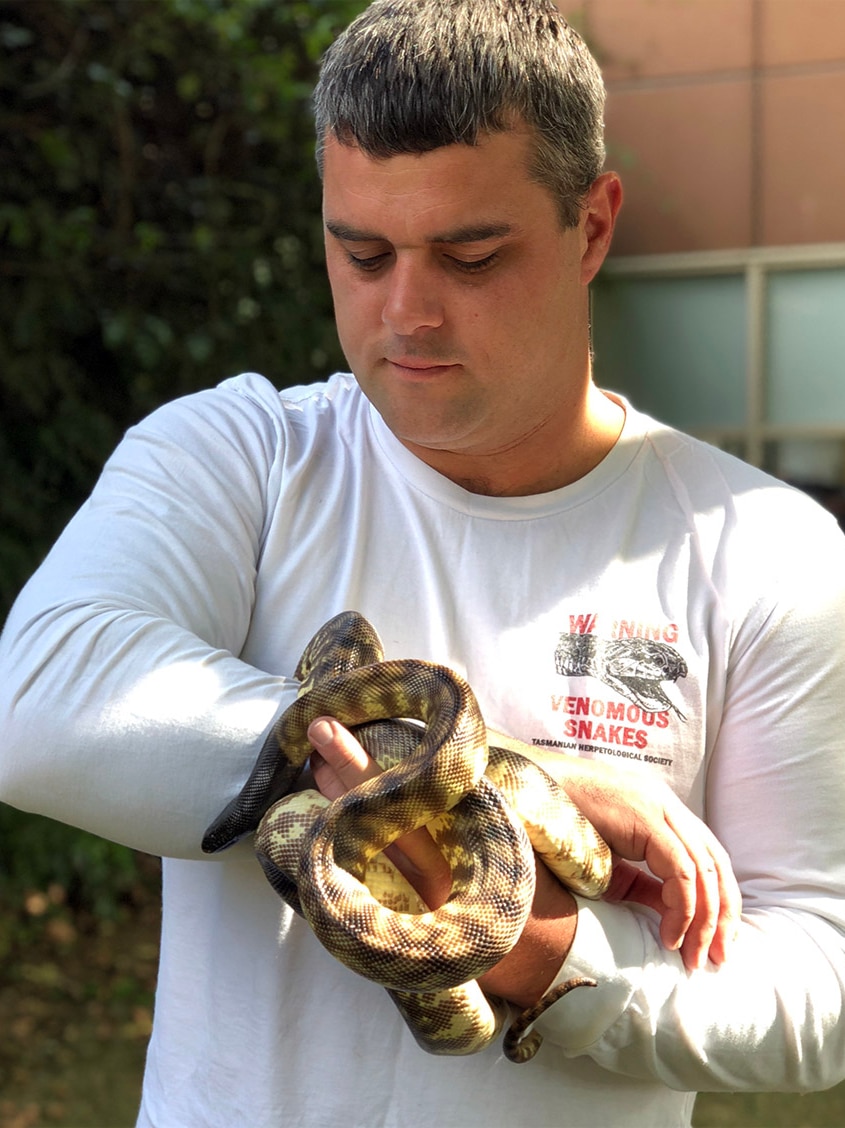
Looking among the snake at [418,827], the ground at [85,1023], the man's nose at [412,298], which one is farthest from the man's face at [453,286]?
the ground at [85,1023]

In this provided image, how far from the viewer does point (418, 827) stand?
1.91 m

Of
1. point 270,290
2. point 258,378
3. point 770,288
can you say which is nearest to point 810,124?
A: point 770,288

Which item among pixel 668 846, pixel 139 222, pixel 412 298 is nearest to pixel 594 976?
pixel 668 846

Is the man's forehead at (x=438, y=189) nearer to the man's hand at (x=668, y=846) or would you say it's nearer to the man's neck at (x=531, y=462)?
the man's neck at (x=531, y=462)

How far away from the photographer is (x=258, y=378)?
8.49 ft

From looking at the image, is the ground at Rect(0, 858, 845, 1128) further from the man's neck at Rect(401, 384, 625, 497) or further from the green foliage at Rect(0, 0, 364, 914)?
the man's neck at Rect(401, 384, 625, 497)

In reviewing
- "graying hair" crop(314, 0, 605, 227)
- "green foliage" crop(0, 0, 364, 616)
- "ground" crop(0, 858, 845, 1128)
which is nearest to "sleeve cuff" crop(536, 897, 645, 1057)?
"graying hair" crop(314, 0, 605, 227)

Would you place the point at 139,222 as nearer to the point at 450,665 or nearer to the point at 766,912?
the point at 450,665

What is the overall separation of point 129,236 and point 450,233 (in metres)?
5.25

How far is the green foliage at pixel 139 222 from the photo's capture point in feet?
21.4

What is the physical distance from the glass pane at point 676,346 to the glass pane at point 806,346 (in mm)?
235

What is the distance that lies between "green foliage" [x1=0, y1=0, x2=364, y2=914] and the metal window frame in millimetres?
2599

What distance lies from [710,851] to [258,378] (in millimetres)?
1221

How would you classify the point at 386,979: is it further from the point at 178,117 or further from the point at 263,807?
the point at 178,117
